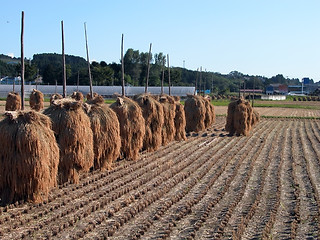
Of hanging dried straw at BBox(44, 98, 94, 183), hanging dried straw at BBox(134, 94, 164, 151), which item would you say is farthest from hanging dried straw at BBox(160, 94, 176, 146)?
hanging dried straw at BBox(44, 98, 94, 183)

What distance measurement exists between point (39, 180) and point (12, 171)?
2.52 ft

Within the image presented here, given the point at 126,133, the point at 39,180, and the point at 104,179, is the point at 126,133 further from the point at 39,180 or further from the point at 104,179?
the point at 39,180

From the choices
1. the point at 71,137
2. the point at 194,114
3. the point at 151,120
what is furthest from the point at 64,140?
the point at 194,114

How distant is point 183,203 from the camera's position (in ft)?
40.8

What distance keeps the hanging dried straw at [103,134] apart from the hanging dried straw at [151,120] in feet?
13.9

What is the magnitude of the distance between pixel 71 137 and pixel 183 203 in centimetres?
437

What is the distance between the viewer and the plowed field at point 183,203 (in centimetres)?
995

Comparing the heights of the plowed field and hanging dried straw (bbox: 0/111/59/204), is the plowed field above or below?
below

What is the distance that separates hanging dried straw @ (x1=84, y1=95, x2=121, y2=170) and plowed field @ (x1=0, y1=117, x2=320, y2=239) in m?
0.59

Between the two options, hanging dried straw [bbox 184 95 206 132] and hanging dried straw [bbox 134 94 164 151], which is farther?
hanging dried straw [bbox 184 95 206 132]

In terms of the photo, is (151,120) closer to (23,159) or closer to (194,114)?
(194,114)

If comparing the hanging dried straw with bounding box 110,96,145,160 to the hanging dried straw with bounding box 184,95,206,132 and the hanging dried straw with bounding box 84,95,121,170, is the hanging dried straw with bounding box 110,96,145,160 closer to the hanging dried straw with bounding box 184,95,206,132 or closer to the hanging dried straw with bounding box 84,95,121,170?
the hanging dried straw with bounding box 84,95,121,170

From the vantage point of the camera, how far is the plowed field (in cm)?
995

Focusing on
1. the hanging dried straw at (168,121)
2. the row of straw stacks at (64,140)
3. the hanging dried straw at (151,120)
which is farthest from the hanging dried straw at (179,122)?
the row of straw stacks at (64,140)
